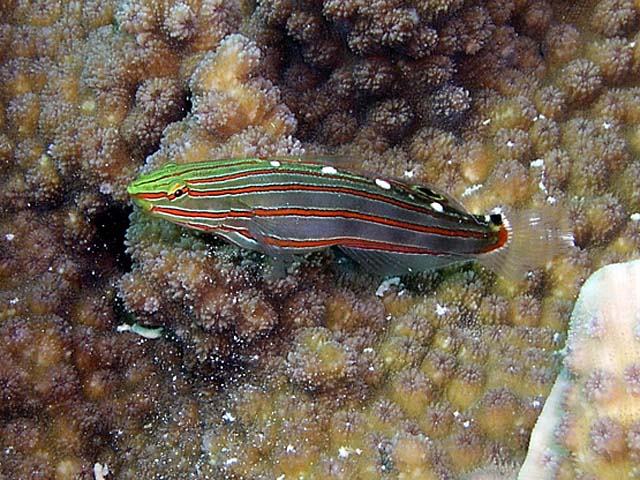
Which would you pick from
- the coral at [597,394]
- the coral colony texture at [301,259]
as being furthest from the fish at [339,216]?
the coral at [597,394]

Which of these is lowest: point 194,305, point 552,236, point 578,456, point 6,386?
point 6,386

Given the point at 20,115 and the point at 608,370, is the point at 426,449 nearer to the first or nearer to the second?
the point at 608,370

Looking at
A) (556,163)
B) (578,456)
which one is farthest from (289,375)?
(556,163)

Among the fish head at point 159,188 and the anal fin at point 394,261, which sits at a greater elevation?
the fish head at point 159,188

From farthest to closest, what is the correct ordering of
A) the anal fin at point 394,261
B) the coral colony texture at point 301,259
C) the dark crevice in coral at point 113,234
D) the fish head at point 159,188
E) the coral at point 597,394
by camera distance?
the dark crevice in coral at point 113,234 → the anal fin at point 394,261 → the coral colony texture at point 301,259 → the fish head at point 159,188 → the coral at point 597,394

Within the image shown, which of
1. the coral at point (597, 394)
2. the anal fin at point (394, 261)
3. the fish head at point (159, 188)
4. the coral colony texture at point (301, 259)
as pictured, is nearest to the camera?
the coral at point (597, 394)

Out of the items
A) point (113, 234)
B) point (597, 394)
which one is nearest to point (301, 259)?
point (113, 234)

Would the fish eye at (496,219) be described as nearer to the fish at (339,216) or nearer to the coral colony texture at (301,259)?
the fish at (339,216)
